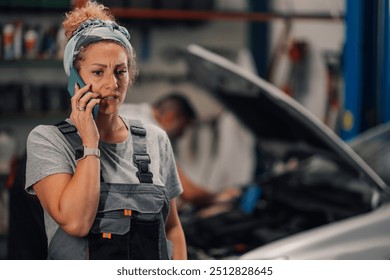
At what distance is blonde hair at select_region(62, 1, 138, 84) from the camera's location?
1188 millimetres

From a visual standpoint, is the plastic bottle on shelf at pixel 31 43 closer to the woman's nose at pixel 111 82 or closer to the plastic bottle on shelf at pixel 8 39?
the plastic bottle on shelf at pixel 8 39

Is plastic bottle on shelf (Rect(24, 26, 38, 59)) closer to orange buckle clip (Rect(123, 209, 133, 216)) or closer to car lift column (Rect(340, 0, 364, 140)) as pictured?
orange buckle clip (Rect(123, 209, 133, 216))

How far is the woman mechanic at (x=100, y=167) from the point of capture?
3.74 feet

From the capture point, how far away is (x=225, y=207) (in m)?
2.59

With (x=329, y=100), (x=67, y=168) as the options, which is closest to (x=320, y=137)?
(x=67, y=168)

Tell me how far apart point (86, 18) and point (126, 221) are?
0.40m

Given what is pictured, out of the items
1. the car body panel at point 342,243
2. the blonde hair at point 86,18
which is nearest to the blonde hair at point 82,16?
the blonde hair at point 86,18

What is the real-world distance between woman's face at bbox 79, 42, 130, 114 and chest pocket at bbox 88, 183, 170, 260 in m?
0.16

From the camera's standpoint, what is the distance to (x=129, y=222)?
1.19 m

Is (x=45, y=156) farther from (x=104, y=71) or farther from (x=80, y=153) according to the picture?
(x=104, y=71)

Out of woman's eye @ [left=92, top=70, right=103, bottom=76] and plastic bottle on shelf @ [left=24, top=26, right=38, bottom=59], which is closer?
woman's eye @ [left=92, top=70, right=103, bottom=76]

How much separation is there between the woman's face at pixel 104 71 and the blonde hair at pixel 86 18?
2cm

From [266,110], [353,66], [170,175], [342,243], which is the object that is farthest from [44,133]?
[353,66]

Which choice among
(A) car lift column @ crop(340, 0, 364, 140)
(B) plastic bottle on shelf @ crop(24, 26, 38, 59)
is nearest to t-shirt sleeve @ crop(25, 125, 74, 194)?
(B) plastic bottle on shelf @ crop(24, 26, 38, 59)
